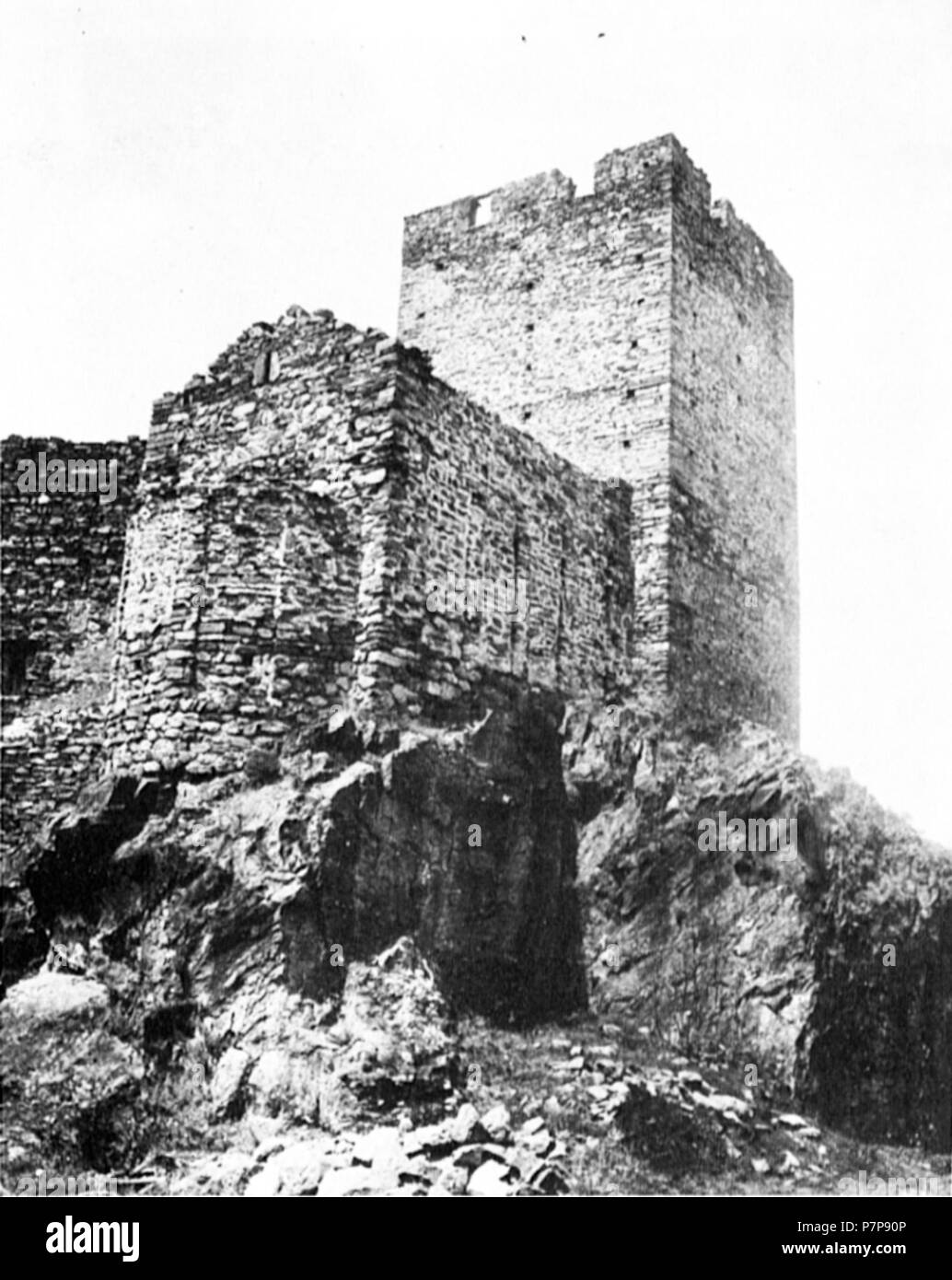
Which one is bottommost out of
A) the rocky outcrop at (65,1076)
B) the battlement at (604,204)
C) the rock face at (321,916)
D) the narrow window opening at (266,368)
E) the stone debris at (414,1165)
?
the stone debris at (414,1165)

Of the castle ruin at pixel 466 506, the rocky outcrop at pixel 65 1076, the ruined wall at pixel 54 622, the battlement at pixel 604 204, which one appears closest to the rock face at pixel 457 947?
the rocky outcrop at pixel 65 1076

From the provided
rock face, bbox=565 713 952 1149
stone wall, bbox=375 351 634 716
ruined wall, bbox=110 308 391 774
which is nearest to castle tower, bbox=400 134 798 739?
stone wall, bbox=375 351 634 716

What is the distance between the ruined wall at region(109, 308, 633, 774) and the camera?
1416cm

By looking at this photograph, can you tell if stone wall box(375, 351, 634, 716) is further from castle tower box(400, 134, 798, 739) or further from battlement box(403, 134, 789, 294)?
battlement box(403, 134, 789, 294)

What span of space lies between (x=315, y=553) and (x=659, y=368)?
6804 millimetres

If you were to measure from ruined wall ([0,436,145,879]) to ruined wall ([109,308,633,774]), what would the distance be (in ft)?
3.58

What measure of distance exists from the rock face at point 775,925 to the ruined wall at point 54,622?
17.3 feet

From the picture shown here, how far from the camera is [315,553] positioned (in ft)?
47.5

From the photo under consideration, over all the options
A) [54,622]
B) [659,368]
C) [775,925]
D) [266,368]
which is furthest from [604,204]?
[775,925]

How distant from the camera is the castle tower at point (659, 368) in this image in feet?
62.4

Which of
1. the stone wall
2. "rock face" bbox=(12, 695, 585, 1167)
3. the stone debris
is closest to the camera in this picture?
the stone debris

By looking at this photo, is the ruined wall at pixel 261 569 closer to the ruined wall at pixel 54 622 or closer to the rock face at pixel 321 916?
the rock face at pixel 321 916

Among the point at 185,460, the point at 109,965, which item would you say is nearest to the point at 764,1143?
the point at 109,965

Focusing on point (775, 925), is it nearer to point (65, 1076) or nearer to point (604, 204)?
point (65, 1076)
